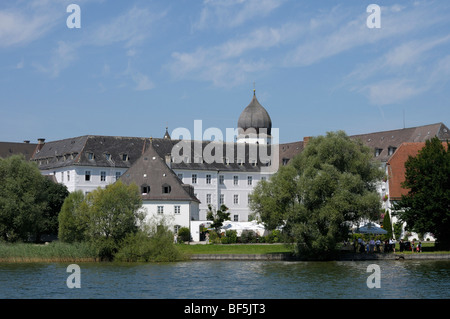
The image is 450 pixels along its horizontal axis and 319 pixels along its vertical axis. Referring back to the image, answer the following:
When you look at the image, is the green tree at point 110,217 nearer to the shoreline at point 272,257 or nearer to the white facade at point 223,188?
the shoreline at point 272,257

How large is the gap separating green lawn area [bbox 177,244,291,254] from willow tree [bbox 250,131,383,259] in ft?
12.4

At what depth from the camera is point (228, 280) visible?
41469mm

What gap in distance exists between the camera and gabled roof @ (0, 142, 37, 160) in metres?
110

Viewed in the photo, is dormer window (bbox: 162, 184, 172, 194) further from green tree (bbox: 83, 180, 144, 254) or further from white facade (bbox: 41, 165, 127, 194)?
green tree (bbox: 83, 180, 144, 254)

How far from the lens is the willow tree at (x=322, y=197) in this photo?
Answer: 173 feet

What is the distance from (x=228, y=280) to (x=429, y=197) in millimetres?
23304

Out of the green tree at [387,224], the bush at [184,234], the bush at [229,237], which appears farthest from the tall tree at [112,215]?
the green tree at [387,224]

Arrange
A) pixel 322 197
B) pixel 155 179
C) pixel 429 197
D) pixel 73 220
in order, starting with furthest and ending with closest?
pixel 155 179
pixel 429 197
pixel 73 220
pixel 322 197

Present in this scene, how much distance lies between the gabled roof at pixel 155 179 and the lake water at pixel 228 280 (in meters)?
23.2

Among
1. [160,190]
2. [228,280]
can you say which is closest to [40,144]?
[160,190]

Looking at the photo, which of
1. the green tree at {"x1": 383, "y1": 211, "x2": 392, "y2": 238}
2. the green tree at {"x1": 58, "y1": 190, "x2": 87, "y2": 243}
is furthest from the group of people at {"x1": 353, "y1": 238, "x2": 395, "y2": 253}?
the green tree at {"x1": 58, "y1": 190, "x2": 87, "y2": 243}

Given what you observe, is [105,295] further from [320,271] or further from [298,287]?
[320,271]

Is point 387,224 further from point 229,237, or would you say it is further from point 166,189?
point 166,189

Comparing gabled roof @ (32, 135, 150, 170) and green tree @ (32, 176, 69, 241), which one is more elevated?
gabled roof @ (32, 135, 150, 170)
